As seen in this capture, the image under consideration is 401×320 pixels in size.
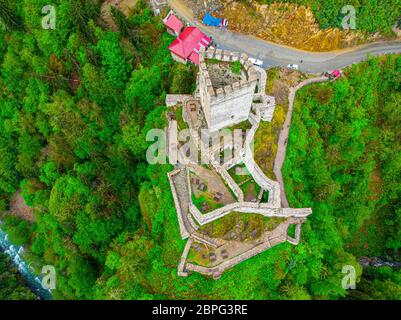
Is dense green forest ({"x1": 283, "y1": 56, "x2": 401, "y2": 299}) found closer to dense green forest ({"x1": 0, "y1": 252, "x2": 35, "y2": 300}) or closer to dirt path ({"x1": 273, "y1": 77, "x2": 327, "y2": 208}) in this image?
dirt path ({"x1": 273, "y1": 77, "x2": 327, "y2": 208})

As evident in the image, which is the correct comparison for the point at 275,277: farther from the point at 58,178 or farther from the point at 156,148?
the point at 58,178

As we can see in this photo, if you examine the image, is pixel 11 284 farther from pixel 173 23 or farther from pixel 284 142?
pixel 284 142

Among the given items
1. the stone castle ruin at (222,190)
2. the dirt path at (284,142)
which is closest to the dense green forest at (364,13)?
the dirt path at (284,142)

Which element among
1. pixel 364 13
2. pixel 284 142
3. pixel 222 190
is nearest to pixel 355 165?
pixel 284 142

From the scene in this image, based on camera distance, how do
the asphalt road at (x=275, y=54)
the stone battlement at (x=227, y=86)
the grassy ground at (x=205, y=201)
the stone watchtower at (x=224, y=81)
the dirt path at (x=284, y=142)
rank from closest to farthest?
the stone battlement at (x=227, y=86) → the stone watchtower at (x=224, y=81) → the grassy ground at (x=205, y=201) → the dirt path at (x=284, y=142) → the asphalt road at (x=275, y=54)

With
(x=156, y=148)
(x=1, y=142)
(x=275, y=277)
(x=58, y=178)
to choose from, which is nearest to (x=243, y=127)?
(x=156, y=148)

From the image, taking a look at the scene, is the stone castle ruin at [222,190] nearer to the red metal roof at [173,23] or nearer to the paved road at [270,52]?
the paved road at [270,52]
